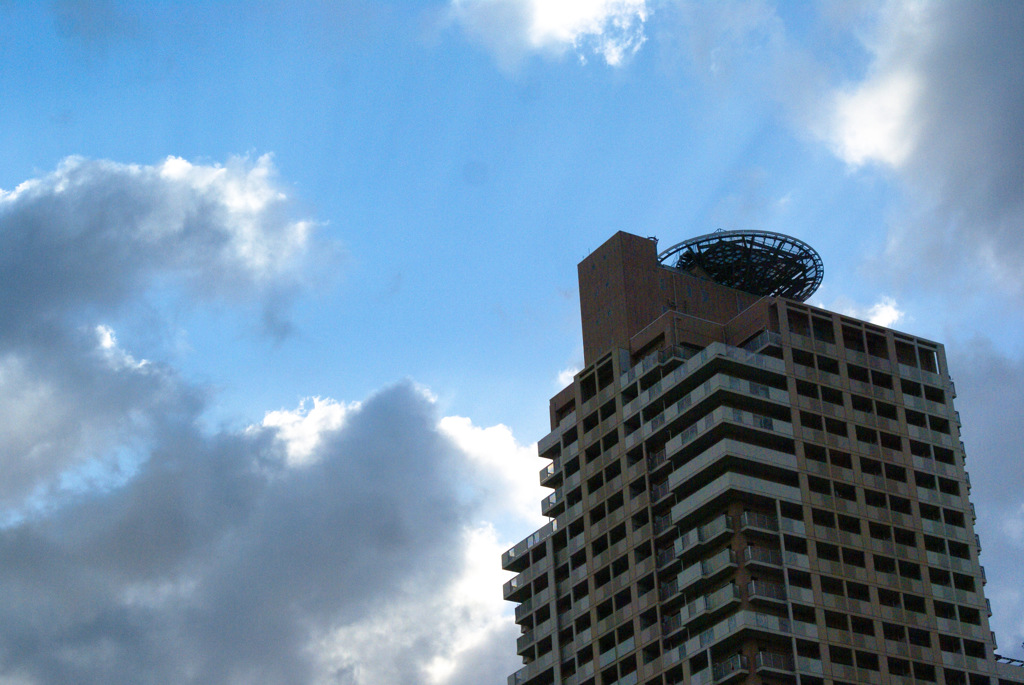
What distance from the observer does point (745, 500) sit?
142m

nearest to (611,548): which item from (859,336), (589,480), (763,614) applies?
(589,480)

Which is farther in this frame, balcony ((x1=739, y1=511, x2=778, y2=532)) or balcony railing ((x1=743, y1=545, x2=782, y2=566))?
balcony ((x1=739, y1=511, x2=778, y2=532))

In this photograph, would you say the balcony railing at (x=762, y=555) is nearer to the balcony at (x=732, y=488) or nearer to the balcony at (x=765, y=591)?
the balcony at (x=765, y=591)

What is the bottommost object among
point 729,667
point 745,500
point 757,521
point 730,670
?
point 730,670

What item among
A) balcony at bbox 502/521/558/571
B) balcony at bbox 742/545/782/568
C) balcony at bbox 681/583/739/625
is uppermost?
balcony at bbox 502/521/558/571

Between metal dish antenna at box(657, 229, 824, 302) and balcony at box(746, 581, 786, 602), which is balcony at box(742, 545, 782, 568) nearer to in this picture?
balcony at box(746, 581, 786, 602)

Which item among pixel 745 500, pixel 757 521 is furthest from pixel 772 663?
pixel 745 500

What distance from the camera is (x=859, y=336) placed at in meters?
159

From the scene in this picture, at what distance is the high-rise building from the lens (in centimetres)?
13962

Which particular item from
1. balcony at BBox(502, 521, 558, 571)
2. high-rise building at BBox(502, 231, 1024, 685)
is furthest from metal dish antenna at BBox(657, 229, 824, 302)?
balcony at BBox(502, 521, 558, 571)

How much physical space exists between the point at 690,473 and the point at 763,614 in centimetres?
1497

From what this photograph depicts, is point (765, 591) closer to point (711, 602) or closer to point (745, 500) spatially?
point (711, 602)

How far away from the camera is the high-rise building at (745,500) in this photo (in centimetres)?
13962

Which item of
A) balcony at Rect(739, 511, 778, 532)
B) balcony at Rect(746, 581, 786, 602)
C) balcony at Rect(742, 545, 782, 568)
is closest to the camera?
balcony at Rect(746, 581, 786, 602)
